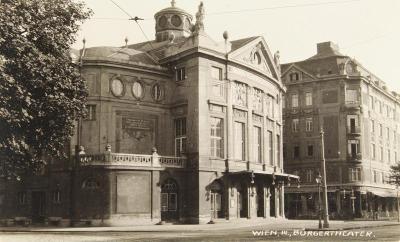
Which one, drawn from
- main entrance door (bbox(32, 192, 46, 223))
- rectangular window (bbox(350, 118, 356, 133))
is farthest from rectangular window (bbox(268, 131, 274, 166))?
main entrance door (bbox(32, 192, 46, 223))

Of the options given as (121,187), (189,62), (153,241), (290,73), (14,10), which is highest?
(290,73)

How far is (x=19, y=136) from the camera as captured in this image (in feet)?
61.5

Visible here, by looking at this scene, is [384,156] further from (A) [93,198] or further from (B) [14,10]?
(B) [14,10]

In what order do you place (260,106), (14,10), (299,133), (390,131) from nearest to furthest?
(14,10), (260,106), (299,133), (390,131)

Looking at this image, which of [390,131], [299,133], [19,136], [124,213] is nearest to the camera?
[19,136]

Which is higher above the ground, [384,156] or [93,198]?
[384,156]

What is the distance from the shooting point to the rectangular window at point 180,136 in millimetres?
38784

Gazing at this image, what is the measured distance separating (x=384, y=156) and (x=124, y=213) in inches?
1629

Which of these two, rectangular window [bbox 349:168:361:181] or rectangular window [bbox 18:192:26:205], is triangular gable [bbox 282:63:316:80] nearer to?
rectangular window [bbox 349:168:361:181]

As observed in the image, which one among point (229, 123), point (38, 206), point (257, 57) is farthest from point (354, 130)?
point (38, 206)

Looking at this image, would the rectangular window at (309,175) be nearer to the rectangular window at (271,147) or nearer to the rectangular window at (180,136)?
the rectangular window at (271,147)

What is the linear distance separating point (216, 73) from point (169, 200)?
33.0ft

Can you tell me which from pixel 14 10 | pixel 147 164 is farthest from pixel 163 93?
pixel 14 10

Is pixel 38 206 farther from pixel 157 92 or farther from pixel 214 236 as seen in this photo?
pixel 214 236
